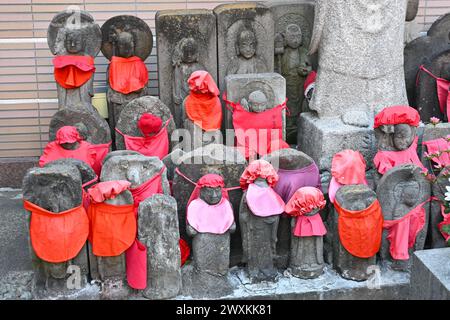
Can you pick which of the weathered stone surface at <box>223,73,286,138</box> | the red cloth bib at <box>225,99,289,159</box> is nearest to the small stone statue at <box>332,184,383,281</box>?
the red cloth bib at <box>225,99,289,159</box>

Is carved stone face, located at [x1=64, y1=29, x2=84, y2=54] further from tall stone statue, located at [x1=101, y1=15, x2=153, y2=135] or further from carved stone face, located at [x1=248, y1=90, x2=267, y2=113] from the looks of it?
carved stone face, located at [x1=248, y1=90, x2=267, y2=113]

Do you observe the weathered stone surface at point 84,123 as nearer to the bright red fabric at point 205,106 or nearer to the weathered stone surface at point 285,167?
the bright red fabric at point 205,106

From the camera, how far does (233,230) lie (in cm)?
593

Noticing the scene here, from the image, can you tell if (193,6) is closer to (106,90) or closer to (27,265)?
(106,90)

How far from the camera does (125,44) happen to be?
301 inches

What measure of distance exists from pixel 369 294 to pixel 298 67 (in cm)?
313

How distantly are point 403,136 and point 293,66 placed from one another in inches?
80.4

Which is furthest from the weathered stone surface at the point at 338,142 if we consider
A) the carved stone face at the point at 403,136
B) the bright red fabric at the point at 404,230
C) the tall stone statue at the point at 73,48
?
the tall stone statue at the point at 73,48

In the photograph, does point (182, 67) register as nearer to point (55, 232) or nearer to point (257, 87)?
point (257, 87)

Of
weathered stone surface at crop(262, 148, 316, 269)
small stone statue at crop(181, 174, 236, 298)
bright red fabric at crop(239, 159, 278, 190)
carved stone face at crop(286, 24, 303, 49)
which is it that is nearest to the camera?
small stone statue at crop(181, 174, 236, 298)

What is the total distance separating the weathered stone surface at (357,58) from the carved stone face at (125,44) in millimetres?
1995

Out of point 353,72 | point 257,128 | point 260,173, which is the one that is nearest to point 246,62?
point 257,128

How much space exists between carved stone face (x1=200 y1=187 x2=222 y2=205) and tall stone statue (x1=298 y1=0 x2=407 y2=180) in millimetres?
1584

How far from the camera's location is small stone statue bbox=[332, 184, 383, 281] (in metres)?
5.89
